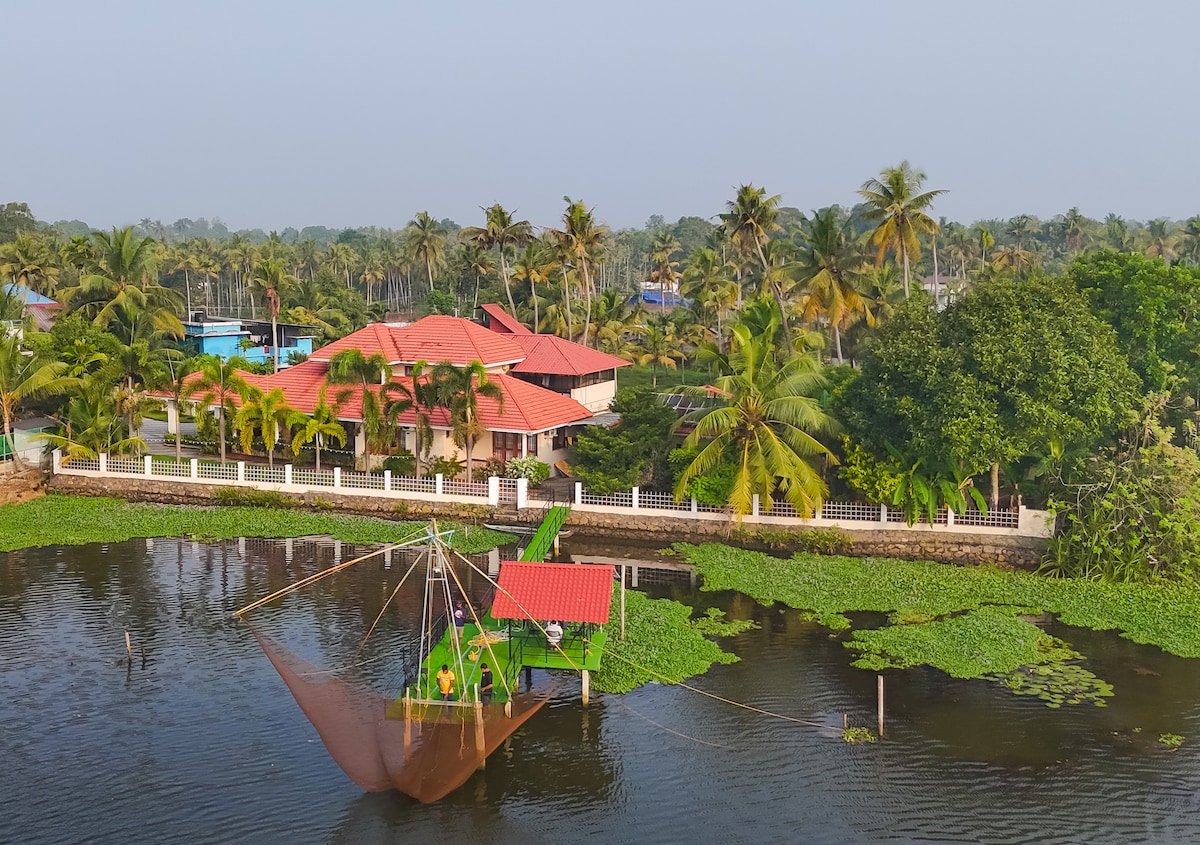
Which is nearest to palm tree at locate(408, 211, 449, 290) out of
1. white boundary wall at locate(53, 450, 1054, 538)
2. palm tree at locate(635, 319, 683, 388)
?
palm tree at locate(635, 319, 683, 388)

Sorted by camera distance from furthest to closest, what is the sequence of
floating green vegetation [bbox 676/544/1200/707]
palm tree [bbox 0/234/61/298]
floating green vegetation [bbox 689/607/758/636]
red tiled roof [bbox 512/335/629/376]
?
1. palm tree [bbox 0/234/61/298]
2. red tiled roof [bbox 512/335/629/376]
3. floating green vegetation [bbox 689/607/758/636]
4. floating green vegetation [bbox 676/544/1200/707]

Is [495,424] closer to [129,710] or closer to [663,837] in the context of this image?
[129,710]

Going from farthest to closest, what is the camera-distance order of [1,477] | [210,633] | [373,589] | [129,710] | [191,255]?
[191,255] < [1,477] < [373,589] < [210,633] < [129,710]

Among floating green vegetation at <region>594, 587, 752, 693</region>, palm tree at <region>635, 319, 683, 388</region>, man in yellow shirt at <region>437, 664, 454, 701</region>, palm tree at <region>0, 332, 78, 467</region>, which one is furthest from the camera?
palm tree at <region>635, 319, 683, 388</region>

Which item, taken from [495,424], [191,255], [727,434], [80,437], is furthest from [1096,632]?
[191,255]

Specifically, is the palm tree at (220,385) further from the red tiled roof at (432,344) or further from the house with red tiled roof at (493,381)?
the red tiled roof at (432,344)

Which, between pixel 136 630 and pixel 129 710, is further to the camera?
pixel 136 630

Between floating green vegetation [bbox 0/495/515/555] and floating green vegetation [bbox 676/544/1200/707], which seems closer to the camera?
floating green vegetation [bbox 676/544/1200/707]

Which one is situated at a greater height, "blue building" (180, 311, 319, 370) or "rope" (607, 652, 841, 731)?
"blue building" (180, 311, 319, 370)

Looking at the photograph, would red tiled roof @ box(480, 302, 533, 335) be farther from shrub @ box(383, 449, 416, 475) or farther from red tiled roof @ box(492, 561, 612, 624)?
red tiled roof @ box(492, 561, 612, 624)
